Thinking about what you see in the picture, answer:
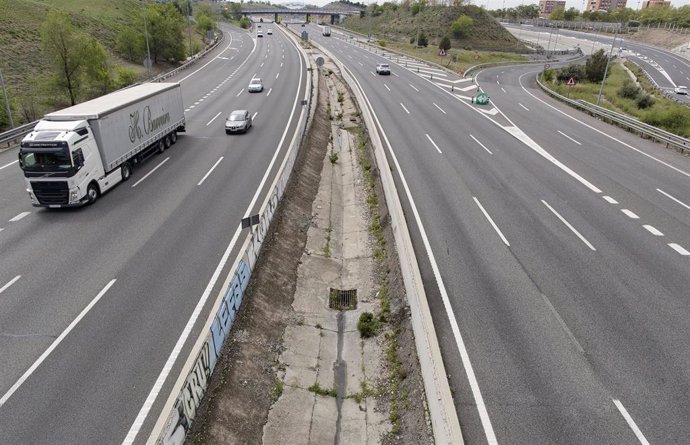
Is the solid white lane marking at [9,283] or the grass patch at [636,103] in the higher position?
the grass patch at [636,103]

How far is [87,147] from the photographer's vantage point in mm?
20547

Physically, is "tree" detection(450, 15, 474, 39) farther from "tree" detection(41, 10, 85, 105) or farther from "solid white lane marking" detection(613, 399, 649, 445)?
"solid white lane marking" detection(613, 399, 649, 445)

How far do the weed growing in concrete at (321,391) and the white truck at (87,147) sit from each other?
47.5 ft

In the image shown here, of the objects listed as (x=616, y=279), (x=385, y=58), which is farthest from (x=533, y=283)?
(x=385, y=58)

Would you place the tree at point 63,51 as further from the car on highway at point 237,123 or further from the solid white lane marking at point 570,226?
the solid white lane marking at point 570,226

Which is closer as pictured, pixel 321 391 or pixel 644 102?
pixel 321 391

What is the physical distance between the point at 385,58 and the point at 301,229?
72217mm

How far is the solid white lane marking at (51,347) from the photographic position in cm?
1089

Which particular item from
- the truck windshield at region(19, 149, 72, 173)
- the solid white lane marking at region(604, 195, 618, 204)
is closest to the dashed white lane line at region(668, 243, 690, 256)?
the solid white lane marking at region(604, 195, 618, 204)

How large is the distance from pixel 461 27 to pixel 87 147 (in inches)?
4786

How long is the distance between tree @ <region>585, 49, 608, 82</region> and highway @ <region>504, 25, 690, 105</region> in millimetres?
8904

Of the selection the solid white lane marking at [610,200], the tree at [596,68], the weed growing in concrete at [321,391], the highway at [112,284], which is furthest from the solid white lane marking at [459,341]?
the tree at [596,68]

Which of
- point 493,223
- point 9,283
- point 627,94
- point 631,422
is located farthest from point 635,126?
point 9,283

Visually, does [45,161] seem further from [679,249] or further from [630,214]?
[679,249]
